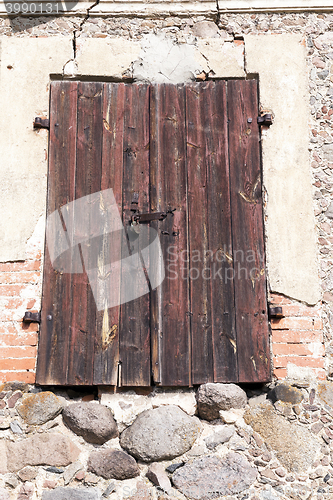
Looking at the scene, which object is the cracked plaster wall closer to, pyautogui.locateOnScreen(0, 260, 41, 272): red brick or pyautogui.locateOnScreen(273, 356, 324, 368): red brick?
pyautogui.locateOnScreen(0, 260, 41, 272): red brick

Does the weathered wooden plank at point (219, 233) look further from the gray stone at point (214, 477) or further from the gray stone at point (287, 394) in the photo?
the gray stone at point (214, 477)

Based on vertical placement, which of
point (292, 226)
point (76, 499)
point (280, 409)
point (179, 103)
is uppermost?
point (179, 103)

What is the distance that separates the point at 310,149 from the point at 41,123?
1796 mm

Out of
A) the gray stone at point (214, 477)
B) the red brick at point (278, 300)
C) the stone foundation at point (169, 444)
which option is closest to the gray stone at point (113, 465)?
the stone foundation at point (169, 444)

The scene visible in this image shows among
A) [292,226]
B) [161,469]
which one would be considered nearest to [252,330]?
[292,226]

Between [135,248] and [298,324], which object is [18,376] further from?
[298,324]

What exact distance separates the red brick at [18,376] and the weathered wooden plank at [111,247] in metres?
0.38

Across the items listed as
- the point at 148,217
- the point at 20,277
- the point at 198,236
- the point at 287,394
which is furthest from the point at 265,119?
the point at 20,277

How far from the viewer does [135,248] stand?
3.48m

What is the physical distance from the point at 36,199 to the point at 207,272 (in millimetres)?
1195

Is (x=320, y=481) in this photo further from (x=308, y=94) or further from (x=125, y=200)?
(x=308, y=94)

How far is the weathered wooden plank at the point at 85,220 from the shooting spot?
10.9 ft

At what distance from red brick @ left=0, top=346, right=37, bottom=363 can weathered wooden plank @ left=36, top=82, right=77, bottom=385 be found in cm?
5

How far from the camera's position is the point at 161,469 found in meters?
3.04
